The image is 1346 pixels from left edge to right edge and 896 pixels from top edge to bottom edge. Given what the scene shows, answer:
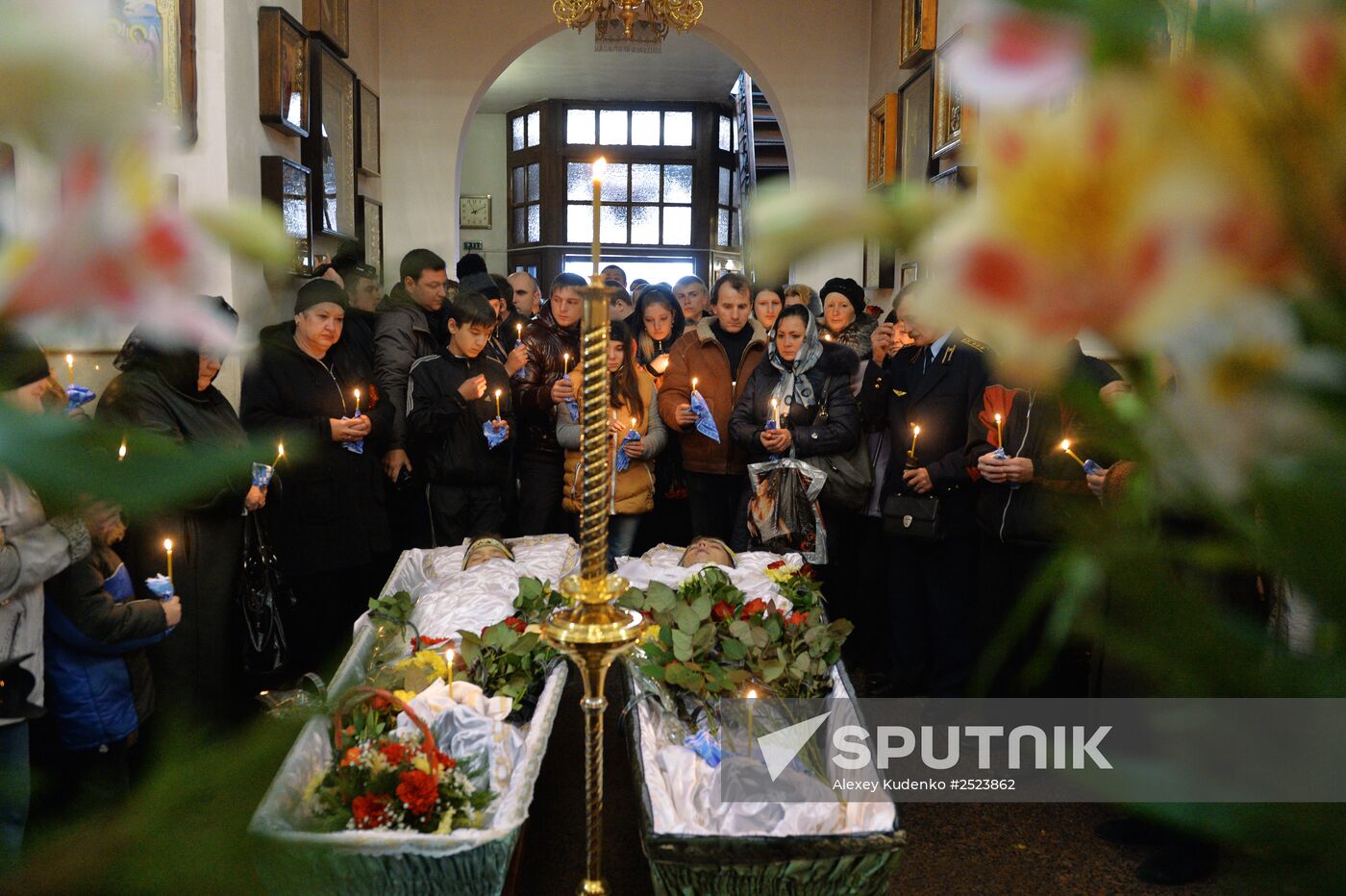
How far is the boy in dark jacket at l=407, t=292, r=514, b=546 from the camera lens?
4363 mm

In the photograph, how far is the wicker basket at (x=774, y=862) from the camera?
2.07m

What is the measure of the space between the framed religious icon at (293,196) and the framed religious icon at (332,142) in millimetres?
182

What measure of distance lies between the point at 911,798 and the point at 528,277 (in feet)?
14.2

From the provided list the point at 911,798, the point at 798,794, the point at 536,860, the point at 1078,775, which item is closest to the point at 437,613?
the point at 536,860

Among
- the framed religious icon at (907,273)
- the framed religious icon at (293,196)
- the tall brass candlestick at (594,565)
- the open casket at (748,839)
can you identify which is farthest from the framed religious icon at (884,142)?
the tall brass candlestick at (594,565)

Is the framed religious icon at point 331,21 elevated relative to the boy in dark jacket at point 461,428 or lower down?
elevated

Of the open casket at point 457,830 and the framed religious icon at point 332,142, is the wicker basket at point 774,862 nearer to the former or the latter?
the open casket at point 457,830

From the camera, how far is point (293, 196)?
4.91m

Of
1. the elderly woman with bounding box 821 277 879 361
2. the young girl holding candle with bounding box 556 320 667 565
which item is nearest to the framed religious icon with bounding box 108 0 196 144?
the young girl holding candle with bounding box 556 320 667 565

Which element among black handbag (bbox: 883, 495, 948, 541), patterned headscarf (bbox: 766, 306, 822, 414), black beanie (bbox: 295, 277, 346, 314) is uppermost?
black beanie (bbox: 295, 277, 346, 314)

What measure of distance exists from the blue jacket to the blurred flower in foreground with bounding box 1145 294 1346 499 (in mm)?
2631

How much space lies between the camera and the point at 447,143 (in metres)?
7.52

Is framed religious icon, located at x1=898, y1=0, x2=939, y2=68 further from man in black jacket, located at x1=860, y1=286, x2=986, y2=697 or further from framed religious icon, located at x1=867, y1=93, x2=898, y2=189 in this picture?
man in black jacket, located at x1=860, y1=286, x2=986, y2=697

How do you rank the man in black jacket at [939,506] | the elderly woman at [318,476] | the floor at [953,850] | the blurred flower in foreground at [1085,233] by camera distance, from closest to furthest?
1. the blurred flower in foreground at [1085,233]
2. the floor at [953,850]
3. the elderly woman at [318,476]
4. the man in black jacket at [939,506]
